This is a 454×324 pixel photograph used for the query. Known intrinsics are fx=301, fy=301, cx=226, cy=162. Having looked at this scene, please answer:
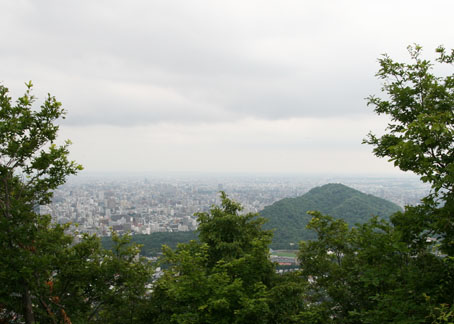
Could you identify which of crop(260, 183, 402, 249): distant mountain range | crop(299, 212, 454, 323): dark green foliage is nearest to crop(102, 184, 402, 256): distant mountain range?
crop(260, 183, 402, 249): distant mountain range

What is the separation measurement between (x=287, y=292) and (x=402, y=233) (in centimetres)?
327

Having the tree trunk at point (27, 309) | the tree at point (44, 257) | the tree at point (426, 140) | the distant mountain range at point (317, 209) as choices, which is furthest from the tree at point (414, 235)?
the distant mountain range at point (317, 209)

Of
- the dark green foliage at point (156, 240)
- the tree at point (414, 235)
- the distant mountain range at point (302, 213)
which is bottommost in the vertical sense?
the dark green foliage at point (156, 240)

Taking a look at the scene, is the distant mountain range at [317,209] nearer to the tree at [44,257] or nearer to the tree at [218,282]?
the tree at [218,282]

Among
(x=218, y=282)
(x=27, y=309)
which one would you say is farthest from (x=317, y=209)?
(x=27, y=309)

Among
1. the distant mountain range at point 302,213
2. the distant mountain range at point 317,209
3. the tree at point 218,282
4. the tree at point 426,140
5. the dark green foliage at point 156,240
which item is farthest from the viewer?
the distant mountain range at point 317,209

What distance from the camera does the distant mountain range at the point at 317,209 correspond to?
38.2m

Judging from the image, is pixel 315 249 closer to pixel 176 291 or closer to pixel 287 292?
pixel 287 292

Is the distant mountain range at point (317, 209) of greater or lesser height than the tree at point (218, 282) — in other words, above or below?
below

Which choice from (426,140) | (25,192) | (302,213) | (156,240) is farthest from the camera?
(302,213)

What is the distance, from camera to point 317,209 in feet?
156

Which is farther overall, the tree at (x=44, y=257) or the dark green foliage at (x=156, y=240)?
the dark green foliage at (x=156, y=240)

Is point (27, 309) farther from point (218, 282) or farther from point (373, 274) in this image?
point (373, 274)

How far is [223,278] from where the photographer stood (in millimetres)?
6914
